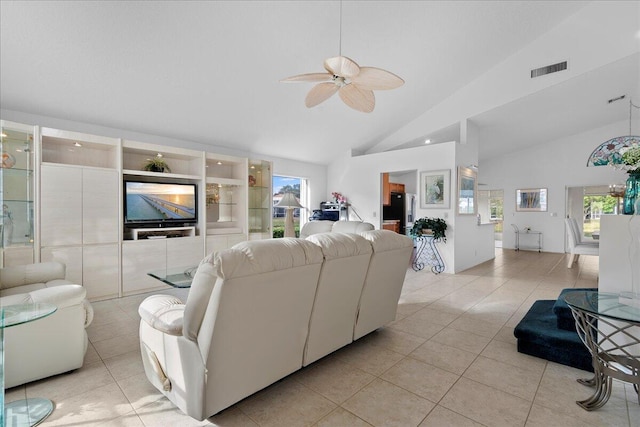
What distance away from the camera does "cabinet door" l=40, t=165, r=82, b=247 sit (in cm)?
362

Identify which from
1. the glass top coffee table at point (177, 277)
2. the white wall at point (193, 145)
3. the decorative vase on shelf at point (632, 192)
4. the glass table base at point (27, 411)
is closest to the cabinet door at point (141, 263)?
the glass top coffee table at point (177, 277)

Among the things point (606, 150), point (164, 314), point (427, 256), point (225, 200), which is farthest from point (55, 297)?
point (606, 150)

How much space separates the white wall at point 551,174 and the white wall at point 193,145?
5.69 metres

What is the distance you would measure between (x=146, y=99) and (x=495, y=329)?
5.22m

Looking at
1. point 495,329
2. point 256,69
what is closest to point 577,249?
point 495,329

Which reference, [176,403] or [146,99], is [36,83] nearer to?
[146,99]

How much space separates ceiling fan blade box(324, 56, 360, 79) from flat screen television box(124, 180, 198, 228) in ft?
11.4

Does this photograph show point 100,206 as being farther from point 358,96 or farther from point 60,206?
point 358,96

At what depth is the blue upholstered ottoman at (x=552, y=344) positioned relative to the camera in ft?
7.73

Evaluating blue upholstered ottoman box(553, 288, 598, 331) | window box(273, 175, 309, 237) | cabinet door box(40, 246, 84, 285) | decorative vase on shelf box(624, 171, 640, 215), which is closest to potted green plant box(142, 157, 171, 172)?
cabinet door box(40, 246, 84, 285)

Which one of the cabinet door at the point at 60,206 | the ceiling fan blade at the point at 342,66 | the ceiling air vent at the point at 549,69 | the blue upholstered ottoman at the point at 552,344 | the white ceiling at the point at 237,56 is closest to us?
the blue upholstered ottoman at the point at 552,344

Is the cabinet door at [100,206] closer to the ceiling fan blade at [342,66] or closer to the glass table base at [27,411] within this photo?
the glass table base at [27,411]

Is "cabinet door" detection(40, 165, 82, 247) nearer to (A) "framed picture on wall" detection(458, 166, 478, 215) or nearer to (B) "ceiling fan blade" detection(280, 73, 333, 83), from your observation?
(B) "ceiling fan blade" detection(280, 73, 333, 83)

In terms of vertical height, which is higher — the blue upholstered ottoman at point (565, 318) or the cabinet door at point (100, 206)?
the cabinet door at point (100, 206)
